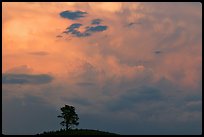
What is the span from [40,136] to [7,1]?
56.2 m

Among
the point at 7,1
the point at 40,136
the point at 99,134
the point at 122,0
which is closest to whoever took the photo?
the point at 122,0

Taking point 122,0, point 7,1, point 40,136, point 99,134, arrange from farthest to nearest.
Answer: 1. point 99,134
2. point 40,136
3. point 7,1
4. point 122,0

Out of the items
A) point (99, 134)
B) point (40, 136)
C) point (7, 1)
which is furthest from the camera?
point (99, 134)

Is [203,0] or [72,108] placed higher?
[203,0]

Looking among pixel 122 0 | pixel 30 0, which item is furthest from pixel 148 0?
pixel 30 0

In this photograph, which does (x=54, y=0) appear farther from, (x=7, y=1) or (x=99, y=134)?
(x=99, y=134)

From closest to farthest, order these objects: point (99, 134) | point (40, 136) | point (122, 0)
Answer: point (122, 0) → point (40, 136) → point (99, 134)

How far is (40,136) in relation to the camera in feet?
374

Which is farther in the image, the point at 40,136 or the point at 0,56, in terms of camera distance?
the point at 40,136

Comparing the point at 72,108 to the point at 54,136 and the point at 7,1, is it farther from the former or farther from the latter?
the point at 7,1

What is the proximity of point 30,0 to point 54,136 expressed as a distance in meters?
59.7

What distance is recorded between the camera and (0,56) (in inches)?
2628

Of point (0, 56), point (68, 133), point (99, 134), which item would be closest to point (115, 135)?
point (99, 134)

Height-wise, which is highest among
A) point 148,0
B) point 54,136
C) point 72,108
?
point 148,0
